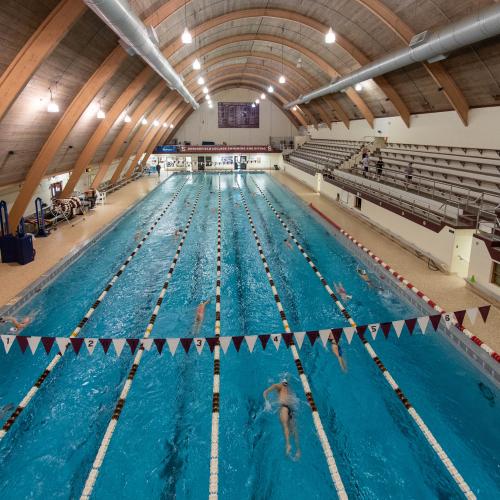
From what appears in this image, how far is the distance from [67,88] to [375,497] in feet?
41.6

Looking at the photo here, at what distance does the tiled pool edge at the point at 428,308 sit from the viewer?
6.28m

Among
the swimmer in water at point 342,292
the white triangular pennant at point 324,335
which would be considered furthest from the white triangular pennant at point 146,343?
the swimmer in water at point 342,292

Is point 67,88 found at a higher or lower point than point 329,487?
higher

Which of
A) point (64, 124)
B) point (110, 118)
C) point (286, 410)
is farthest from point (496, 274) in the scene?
point (110, 118)

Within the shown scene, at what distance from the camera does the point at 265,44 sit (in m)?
23.5

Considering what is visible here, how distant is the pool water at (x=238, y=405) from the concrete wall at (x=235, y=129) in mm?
35664

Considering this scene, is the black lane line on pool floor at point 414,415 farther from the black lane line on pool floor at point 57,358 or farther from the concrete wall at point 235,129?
the concrete wall at point 235,129

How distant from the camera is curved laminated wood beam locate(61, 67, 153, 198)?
15664 mm

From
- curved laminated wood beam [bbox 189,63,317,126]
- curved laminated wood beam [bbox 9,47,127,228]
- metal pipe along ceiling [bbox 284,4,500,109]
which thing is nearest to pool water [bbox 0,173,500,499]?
curved laminated wood beam [bbox 9,47,127,228]

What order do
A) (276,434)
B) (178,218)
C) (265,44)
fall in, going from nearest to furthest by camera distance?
(276,434) → (178,218) → (265,44)

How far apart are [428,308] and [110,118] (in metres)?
14.0

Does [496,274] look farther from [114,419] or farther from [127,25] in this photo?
[127,25]

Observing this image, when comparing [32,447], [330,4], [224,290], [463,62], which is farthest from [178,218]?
[32,447]

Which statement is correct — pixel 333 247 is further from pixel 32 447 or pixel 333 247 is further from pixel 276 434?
pixel 32 447
